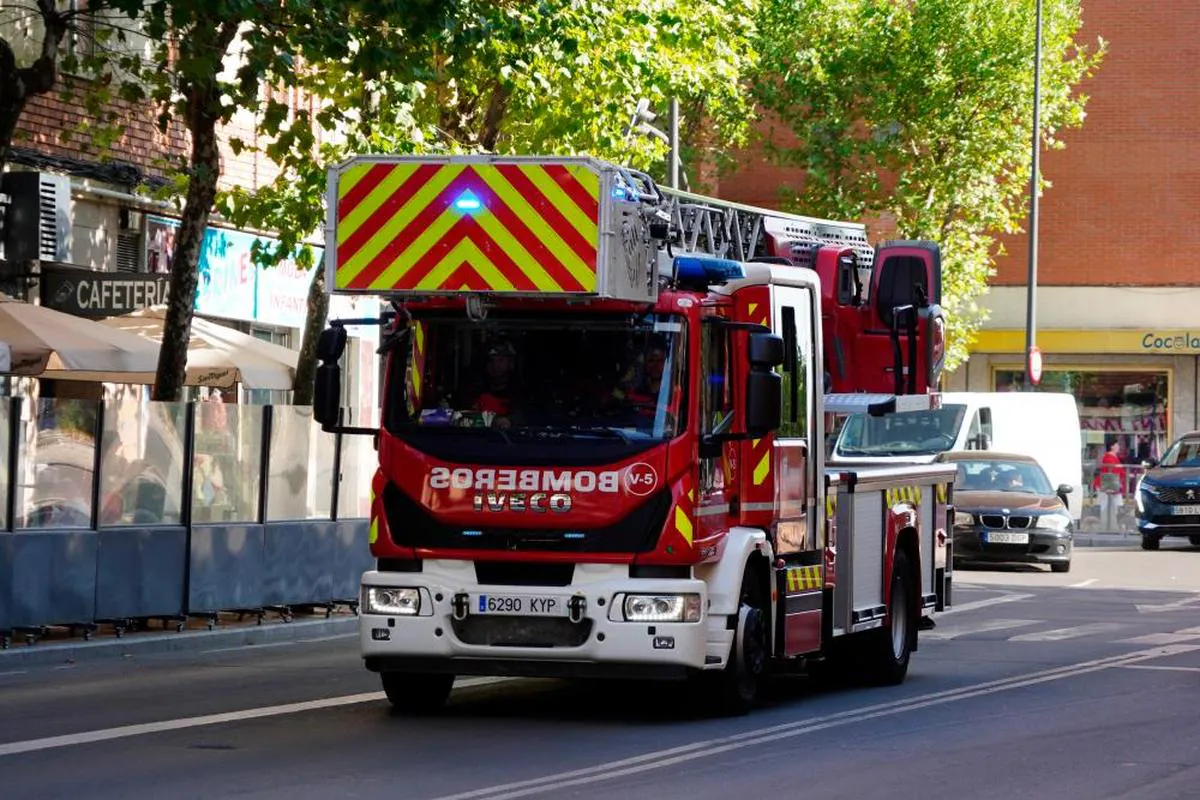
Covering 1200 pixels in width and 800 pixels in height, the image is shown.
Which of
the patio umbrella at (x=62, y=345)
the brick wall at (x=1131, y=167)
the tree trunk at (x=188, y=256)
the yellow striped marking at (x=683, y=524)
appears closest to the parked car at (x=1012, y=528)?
the patio umbrella at (x=62, y=345)

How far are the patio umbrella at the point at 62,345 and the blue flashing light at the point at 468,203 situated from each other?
8640 millimetres

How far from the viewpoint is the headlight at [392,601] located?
12758mm

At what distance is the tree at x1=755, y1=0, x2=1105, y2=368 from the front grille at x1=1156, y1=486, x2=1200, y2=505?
10.2m

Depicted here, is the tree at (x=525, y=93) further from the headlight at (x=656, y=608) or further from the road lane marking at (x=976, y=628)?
the headlight at (x=656, y=608)

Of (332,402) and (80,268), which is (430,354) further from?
(80,268)

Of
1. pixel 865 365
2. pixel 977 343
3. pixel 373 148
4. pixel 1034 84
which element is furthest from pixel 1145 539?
pixel 865 365

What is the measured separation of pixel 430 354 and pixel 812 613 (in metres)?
3.20

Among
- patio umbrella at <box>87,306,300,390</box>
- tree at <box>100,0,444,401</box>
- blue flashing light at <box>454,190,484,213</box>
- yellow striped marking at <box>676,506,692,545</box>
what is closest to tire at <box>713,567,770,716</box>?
yellow striped marking at <box>676,506,692,545</box>

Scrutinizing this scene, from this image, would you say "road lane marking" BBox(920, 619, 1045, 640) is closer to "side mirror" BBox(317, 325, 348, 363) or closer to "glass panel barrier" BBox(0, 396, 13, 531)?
"glass panel barrier" BBox(0, 396, 13, 531)

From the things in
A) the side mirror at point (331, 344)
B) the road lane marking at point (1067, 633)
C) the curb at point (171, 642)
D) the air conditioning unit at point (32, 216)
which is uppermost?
the air conditioning unit at point (32, 216)

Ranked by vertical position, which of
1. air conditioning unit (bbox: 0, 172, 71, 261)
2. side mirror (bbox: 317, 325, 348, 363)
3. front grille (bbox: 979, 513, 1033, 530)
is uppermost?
air conditioning unit (bbox: 0, 172, 71, 261)

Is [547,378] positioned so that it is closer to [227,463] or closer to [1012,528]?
[227,463]

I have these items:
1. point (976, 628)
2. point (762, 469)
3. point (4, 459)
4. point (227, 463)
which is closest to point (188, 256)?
point (227, 463)

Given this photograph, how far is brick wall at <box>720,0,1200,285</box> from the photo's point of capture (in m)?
53.9
